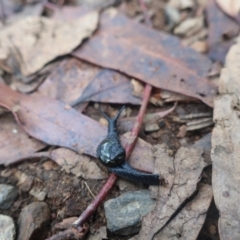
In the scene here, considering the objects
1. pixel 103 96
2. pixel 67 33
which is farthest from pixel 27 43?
pixel 103 96

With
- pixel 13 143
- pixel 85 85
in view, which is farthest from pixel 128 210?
pixel 85 85

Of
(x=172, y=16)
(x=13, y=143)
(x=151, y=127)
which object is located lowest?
(x=151, y=127)

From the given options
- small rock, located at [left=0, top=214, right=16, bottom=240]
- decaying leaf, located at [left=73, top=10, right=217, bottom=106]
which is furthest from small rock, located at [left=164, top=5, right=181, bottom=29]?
small rock, located at [left=0, top=214, right=16, bottom=240]

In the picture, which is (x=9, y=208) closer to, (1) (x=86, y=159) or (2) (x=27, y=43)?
(1) (x=86, y=159)

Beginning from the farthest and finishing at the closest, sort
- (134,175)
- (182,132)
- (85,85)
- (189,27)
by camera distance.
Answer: (189,27)
(85,85)
(182,132)
(134,175)

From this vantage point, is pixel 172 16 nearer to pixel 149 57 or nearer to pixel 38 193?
pixel 149 57

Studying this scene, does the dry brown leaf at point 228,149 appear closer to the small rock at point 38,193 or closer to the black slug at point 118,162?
the black slug at point 118,162

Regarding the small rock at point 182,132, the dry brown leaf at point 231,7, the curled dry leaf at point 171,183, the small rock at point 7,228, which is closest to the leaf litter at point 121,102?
the curled dry leaf at point 171,183
